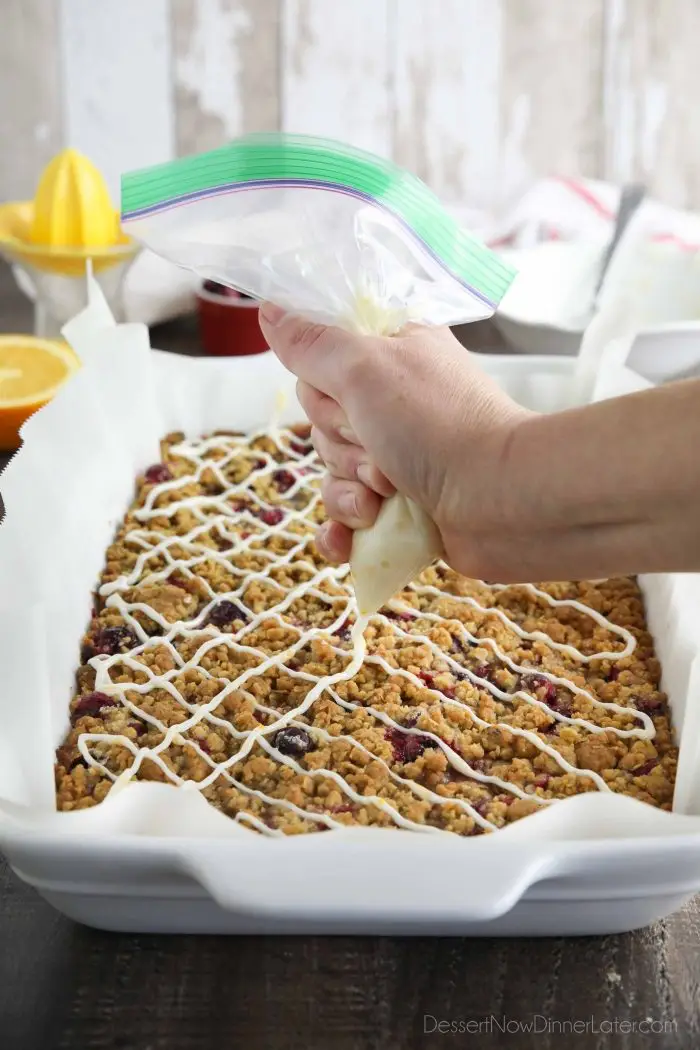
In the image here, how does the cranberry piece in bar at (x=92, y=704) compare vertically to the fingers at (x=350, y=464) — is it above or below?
below

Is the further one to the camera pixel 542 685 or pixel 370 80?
pixel 370 80

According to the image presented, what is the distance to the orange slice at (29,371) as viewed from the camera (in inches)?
49.3

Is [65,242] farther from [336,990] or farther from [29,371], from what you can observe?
[336,990]

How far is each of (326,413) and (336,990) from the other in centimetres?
37

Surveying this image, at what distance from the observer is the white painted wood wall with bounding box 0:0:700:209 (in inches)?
80.4

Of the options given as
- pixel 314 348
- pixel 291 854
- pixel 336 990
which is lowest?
pixel 336 990

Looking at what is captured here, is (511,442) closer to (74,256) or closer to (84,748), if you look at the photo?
(84,748)

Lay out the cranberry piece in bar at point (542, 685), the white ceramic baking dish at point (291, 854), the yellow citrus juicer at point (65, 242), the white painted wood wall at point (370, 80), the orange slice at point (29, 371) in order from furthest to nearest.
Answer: the white painted wood wall at point (370, 80), the yellow citrus juicer at point (65, 242), the orange slice at point (29, 371), the cranberry piece in bar at point (542, 685), the white ceramic baking dish at point (291, 854)

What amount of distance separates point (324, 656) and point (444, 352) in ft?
0.89

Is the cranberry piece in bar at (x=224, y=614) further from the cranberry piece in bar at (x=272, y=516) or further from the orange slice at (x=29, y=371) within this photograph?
the orange slice at (x=29, y=371)

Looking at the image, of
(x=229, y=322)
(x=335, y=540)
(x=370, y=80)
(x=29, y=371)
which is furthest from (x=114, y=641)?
(x=370, y=80)

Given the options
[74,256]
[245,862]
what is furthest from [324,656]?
[74,256]

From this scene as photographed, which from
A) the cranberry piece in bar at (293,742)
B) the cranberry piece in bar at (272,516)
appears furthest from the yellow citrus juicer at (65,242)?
the cranberry piece in bar at (293,742)

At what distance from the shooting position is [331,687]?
0.86m
